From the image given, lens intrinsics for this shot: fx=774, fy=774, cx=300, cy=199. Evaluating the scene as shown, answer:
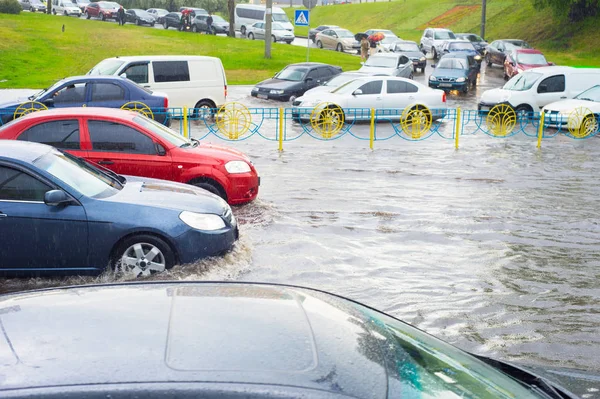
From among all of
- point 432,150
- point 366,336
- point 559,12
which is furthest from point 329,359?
point 559,12

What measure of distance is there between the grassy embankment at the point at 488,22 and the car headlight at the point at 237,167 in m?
35.9

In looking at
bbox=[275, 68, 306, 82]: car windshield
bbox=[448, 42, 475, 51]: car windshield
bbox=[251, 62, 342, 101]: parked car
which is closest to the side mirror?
bbox=[251, 62, 342, 101]: parked car

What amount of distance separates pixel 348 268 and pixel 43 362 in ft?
21.5

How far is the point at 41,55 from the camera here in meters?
37.5

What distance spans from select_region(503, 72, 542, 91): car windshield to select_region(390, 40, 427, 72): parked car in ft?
48.6

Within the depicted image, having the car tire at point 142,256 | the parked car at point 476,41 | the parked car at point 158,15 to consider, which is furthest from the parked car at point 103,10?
the car tire at point 142,256

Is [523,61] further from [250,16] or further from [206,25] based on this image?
[250,16]

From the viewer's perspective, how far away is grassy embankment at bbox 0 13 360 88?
110 feet

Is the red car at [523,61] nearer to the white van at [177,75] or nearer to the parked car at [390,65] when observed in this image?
the parked car at [390,65]

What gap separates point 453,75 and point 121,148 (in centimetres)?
2232

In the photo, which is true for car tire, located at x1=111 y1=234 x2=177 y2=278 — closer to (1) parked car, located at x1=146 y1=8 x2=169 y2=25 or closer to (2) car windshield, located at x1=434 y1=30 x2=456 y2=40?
(2) car windshield, located at x1=434 y1=30 x2=456 y2=40

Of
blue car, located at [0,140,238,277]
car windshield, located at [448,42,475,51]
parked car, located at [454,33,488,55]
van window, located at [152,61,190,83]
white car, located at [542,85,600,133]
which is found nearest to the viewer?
blue car, located at [0,140,238,277]

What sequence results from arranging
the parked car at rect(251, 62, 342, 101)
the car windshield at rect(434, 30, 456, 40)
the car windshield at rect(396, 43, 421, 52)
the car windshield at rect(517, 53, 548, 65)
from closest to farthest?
the parked car at rect(251, 62, 342, 101) < the car windshield at rect(517, 53, 548, 65) < the car windshield at rect(396, 43, 421, 52) < the car windshield at rect(434, 30, 456, 40)

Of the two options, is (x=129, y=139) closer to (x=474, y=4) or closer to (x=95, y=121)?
(x=95, y=121)
